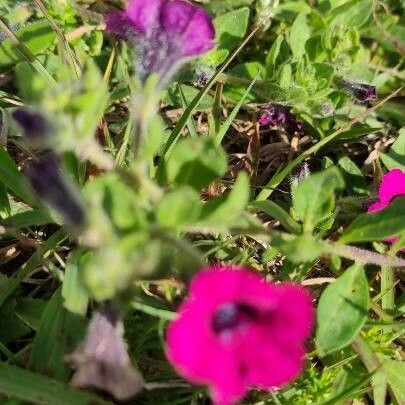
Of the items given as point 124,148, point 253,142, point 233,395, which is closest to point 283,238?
point 233,395

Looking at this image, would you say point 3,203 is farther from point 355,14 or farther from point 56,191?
point 355,14

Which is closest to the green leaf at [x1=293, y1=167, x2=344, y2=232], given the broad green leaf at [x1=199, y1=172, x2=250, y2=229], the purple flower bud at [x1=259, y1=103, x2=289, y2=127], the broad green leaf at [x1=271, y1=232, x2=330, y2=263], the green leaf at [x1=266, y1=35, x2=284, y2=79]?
the broad green leaf at [x1=271, y1=232, x2=330, y2=263]

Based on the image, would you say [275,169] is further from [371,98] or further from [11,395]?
[11,395]

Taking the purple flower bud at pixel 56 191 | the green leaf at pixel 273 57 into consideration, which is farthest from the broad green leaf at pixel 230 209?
the green leaf at pixel 273 57

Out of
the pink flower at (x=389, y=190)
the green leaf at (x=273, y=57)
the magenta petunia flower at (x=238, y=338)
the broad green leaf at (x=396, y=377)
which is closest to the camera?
the magenta petunia flower at (x=238, y=338)

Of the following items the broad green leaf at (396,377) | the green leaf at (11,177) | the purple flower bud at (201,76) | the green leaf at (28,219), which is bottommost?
the broad green leaf at (396,377)

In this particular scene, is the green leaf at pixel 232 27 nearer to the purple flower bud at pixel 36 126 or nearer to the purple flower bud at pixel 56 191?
the purple flower bud at pixel 56 191

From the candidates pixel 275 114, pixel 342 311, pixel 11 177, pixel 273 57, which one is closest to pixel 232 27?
pixel 273 57
